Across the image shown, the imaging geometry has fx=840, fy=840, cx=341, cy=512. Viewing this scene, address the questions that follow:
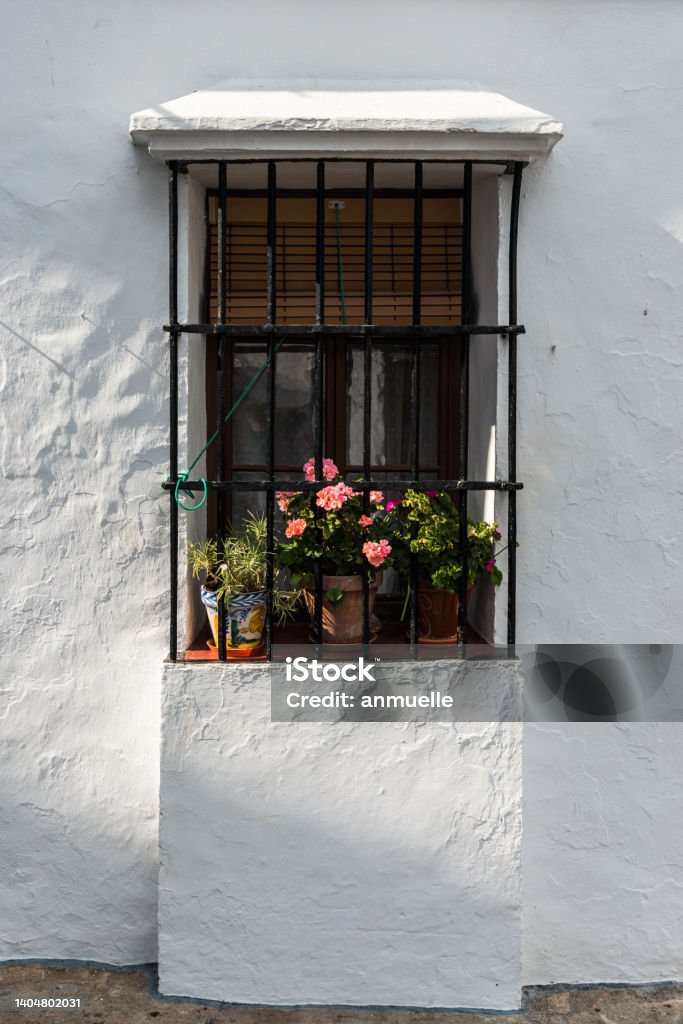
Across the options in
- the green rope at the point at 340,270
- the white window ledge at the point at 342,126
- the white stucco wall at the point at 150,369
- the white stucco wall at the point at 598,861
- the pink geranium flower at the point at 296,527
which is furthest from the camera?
the green rope at the point at 340,270

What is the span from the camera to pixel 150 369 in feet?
10.2

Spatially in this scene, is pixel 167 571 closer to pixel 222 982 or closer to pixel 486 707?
pixel 486 707

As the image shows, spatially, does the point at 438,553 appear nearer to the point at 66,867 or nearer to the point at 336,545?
the point at 336,545

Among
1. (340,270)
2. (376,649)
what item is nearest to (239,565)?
(376,649)

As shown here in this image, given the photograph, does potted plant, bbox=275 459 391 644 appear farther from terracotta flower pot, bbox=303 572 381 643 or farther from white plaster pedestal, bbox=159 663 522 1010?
white plaster pedestal, bbox=159 663 522 1010

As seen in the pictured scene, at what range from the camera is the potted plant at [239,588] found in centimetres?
299

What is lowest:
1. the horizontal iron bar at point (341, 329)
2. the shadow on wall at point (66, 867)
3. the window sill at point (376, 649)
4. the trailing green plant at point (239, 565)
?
the shadow on wall at point (66, 867)

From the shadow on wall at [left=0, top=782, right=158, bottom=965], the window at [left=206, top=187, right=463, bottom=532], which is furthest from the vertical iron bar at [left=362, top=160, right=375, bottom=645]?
the shadow on wall at [left=0, top=782, right=158, bottom=965]

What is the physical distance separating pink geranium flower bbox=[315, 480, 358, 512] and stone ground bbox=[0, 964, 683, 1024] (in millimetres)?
1798

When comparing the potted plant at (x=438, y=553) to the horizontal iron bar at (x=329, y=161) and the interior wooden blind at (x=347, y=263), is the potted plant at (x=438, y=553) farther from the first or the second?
the horizontal iron bar at (x=329, y=161)

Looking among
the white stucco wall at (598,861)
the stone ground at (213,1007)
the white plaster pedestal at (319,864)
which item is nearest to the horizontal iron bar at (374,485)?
the white plaster pedestal at (319,864)

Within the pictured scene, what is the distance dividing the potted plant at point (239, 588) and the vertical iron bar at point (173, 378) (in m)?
0.11

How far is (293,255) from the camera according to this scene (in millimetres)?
3482

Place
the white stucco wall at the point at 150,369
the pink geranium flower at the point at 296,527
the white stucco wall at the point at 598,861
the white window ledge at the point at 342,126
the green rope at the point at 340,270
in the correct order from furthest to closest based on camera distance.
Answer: the green rope at the point at 340,270 → the white stucco wall at the point at 598,861 → the white stucco wall at the point at 150,369 → the pink geranium flower at the point at 296,527 → the white window ledge at the point at 342,126
